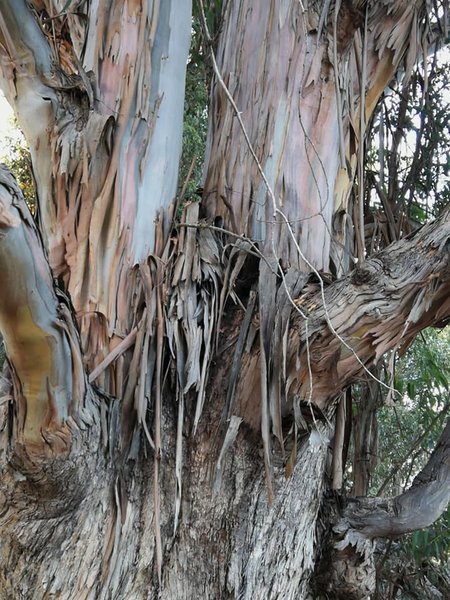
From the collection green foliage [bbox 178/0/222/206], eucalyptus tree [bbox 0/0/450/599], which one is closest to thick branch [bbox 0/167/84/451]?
eucalyptus tree [bbox 0/0/450/599]

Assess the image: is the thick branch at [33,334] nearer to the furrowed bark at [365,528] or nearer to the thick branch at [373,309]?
the thick branch at [373,309]

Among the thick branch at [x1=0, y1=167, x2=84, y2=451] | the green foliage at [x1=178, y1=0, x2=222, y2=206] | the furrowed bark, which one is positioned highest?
the green foliage at [x1=178, y1=0, x2=222, y2=206]

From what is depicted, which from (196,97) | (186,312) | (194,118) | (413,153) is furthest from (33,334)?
(194,118)

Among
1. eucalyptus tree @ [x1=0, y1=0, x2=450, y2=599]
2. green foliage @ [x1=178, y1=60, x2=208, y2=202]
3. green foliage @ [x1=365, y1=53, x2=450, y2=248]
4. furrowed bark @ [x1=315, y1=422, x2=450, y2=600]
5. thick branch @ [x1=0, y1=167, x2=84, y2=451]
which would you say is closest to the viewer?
thick branch @ [x1=0, y1=167, x2=84, y2=451]

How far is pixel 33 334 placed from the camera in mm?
1138

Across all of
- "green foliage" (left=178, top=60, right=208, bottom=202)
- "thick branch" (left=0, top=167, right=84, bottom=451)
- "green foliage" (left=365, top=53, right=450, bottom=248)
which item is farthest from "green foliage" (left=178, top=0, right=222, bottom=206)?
"thick branch" (left=0, top=167, right=84, bottom=451)

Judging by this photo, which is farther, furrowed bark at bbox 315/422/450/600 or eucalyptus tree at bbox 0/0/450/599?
furrowed bark at bbox 315/422/450/600

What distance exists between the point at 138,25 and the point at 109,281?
2.12ft

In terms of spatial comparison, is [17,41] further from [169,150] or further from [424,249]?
[424,249]

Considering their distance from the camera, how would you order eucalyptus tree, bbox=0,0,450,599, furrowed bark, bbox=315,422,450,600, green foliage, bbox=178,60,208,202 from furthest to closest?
green foliage, bbox=178,60,208,202 < furrowed bark, bbox=315,422,450,600 < eucalyptus tree, bbox=0,0,450,599

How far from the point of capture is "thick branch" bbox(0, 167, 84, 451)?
3.41ft

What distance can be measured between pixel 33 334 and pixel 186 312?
432 millimetres

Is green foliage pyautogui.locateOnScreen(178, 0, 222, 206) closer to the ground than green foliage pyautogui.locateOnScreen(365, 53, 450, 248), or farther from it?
farther from it

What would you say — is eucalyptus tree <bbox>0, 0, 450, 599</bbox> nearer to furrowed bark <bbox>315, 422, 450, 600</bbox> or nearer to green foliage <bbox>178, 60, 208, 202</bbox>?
furrowed bark <bbox>315, 422, 450, 600</bbox>
